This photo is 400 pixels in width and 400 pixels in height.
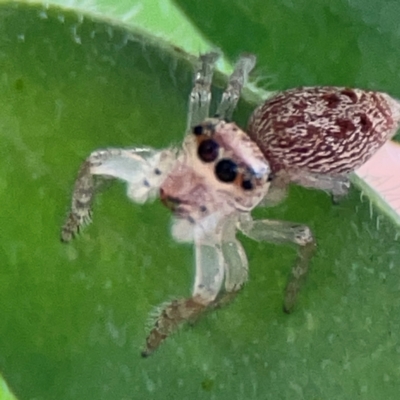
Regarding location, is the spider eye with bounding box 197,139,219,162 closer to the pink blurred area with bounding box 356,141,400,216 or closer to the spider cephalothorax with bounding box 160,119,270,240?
the spider cephalothorax with bounding box 160,119,270,240

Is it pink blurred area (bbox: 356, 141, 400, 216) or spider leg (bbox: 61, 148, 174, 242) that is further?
pink blurred area (bbox: 356, 141, 400, 216)

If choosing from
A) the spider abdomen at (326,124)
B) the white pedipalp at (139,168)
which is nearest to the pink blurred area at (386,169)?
the spider abdomen at (326,124)

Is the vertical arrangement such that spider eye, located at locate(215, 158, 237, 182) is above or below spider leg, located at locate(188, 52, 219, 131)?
below

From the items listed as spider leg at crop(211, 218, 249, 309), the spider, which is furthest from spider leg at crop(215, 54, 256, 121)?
spider leg at crop(211, 218, 249, 309)

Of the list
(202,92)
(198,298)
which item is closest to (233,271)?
(198,298)

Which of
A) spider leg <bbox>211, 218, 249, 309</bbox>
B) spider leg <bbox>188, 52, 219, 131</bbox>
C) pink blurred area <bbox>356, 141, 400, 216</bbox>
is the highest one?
spider leg <bbox>188, 52, 219, 131</bbox>

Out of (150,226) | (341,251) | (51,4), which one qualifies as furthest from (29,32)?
(341,251)
